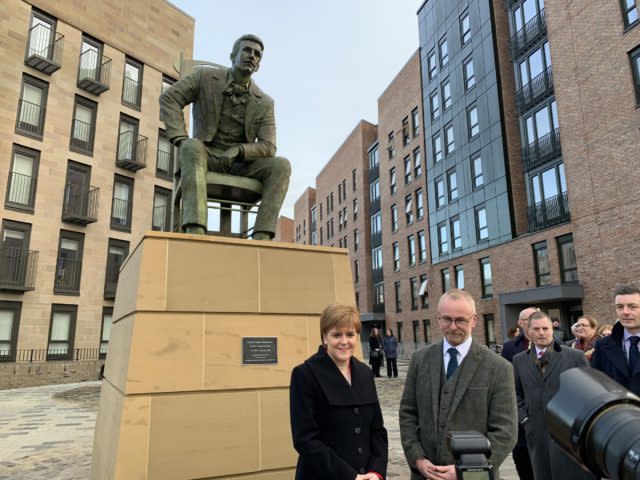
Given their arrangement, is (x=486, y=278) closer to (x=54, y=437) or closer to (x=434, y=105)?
(x=434, y=105)

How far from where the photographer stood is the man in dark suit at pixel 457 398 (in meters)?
2.72

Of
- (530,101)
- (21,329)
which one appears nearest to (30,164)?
(21,329)

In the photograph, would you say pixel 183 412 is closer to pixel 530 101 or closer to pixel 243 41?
pixel 243 41

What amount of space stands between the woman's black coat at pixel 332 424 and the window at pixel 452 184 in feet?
93.1

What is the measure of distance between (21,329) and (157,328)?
730 inches

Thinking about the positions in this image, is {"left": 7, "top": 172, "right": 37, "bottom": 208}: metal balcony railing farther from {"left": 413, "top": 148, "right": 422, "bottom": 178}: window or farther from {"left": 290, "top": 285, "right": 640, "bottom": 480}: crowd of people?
{"left": 413, "top": 148, "right": 422, "bottom": 178}: window

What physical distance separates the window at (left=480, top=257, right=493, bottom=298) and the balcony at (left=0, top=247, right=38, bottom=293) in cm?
2218

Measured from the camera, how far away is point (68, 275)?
20.6m

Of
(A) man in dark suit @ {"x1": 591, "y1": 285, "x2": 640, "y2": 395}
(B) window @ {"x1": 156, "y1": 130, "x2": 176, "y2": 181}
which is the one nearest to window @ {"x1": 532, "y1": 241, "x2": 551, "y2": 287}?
(B) window @ {"x1": 156, "y1": 130, "x2": 176, "y2": 181}

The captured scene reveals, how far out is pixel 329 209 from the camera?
5534cm

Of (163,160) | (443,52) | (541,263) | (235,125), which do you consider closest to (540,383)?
(235,125)

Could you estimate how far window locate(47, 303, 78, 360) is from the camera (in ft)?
64.9

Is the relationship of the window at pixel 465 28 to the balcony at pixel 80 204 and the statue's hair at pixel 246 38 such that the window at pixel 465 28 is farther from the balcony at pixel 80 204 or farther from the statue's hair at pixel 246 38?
the statue's hair at pixel 246 38

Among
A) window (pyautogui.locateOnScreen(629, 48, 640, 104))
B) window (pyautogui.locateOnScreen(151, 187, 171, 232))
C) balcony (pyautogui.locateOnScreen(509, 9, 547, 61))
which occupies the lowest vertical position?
window (pyautogui.locateOnScreen(151, 187, 171, 232))
